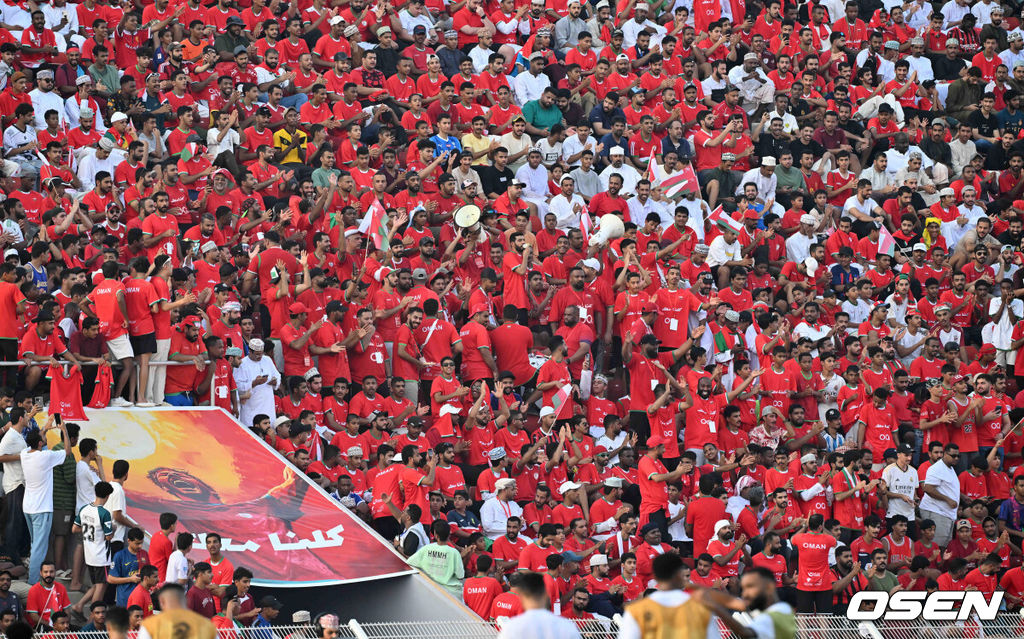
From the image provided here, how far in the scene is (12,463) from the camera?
1531 centimetres

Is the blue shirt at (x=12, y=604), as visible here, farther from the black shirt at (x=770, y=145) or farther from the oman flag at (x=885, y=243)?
the black shirt at (x=770, y=145)

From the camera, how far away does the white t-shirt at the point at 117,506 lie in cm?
1513

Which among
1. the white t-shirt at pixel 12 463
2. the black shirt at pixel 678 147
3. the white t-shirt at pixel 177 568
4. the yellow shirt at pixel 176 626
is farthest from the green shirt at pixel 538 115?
the yellow shirt at pixel 176 626

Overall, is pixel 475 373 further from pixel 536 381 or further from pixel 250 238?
pixel 250 238

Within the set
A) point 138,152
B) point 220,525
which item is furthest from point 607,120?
point 220,525

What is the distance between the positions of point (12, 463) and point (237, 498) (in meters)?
2.28

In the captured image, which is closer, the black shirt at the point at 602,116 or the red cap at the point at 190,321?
the red cap at the point at 190,321

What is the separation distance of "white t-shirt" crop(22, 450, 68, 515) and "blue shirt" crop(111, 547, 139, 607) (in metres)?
1.06

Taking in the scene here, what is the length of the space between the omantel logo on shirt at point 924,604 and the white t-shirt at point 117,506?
283 inches

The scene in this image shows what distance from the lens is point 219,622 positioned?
13.5 m

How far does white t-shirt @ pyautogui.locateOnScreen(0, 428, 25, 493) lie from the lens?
15.3 m

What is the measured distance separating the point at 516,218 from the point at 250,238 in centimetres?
348

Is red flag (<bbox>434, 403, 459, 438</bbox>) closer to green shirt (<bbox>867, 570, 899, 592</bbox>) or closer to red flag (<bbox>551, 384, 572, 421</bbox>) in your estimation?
red flag (<bbox>551, 384, 572, 421</bbox>)

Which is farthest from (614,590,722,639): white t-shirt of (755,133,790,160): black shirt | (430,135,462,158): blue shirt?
(755,133,790,160): black shirt
